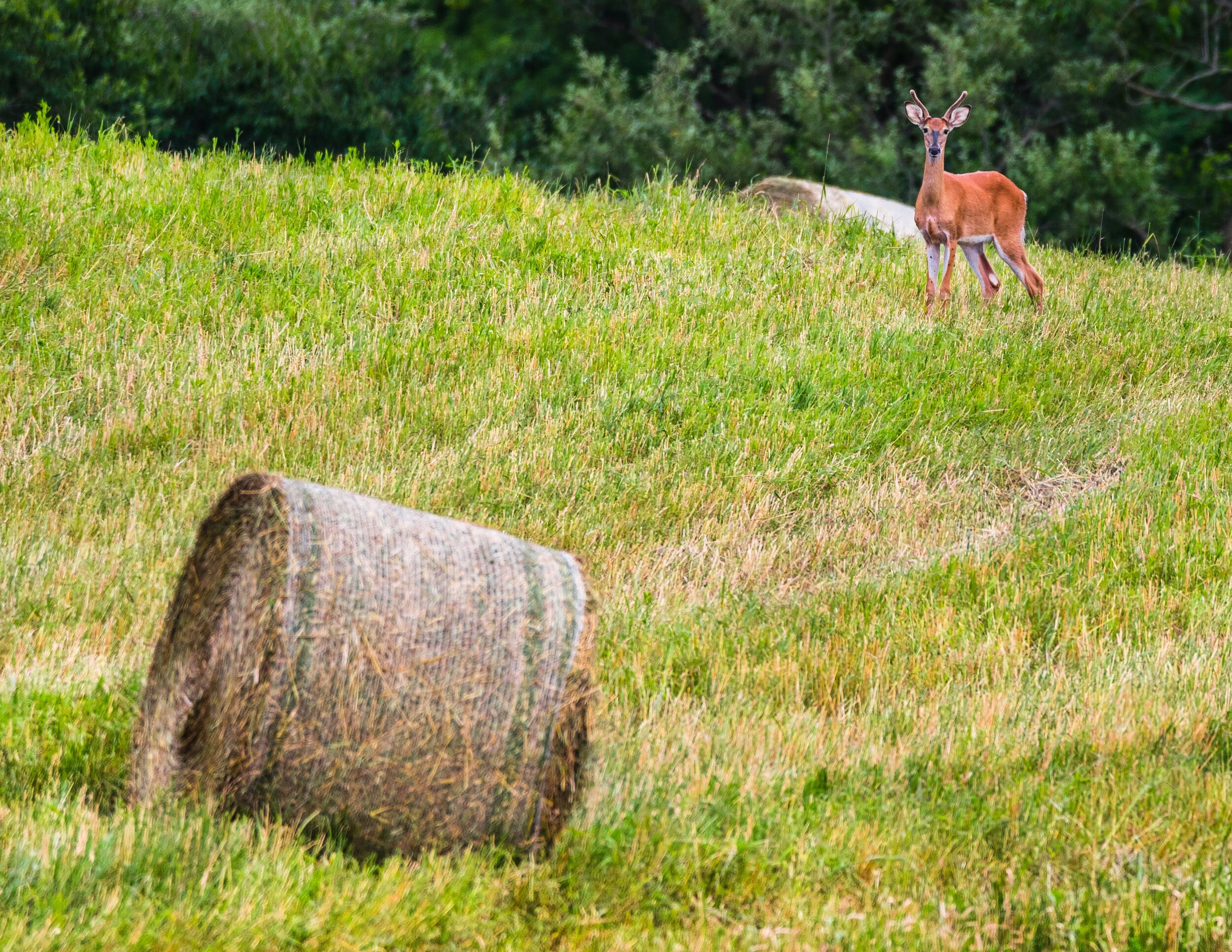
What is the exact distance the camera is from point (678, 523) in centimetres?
719

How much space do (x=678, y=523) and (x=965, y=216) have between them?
4.01 meters

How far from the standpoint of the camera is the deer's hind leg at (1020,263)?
9961 mm

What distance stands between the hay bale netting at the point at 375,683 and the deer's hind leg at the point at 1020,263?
6.85 meters

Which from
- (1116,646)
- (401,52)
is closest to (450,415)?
(1116,646)

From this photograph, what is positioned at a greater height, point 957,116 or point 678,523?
point 957,116

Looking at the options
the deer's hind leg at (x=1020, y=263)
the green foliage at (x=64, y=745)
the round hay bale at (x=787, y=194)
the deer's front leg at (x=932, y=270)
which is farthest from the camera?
the round hay bale at (x=787, y=194)

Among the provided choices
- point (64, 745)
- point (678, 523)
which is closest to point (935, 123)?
point (678, 523)

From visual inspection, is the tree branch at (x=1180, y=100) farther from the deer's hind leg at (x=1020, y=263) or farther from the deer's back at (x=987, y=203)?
the deer's back at (x=987, y=203)

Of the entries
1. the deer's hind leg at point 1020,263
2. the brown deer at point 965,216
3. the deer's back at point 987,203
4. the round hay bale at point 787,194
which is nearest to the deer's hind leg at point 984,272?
the brown deer at point 965,216

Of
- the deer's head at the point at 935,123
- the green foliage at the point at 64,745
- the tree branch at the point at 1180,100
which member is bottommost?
the green foliage at the point at 64,745

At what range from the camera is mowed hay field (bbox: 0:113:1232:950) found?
387cm

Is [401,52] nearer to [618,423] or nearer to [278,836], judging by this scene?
[618,423]

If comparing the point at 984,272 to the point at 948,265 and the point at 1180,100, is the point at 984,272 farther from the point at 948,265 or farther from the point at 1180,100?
the point at 1180,100

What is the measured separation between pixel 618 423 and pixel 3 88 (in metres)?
16.8
